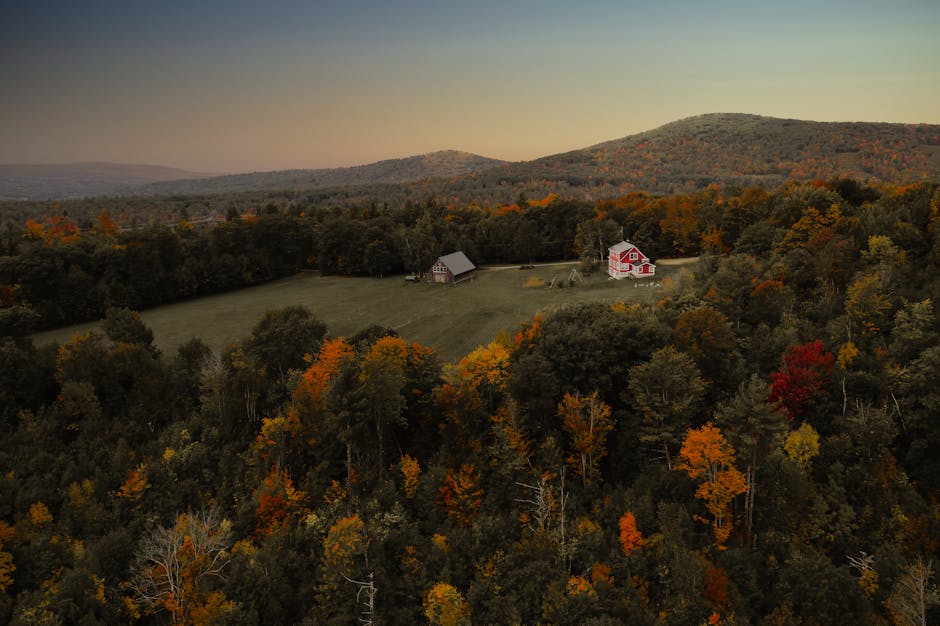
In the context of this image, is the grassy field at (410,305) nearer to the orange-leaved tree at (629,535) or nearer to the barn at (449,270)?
the barn at (449,270)

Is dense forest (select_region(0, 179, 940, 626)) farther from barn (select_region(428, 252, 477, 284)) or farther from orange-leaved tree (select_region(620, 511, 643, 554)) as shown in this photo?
barn (select_region(428, 252, 477, 284))

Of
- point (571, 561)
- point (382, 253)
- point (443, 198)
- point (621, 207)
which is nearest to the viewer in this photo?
point (571, 561)

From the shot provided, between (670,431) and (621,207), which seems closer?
(670,431)

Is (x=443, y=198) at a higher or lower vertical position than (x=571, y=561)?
higher

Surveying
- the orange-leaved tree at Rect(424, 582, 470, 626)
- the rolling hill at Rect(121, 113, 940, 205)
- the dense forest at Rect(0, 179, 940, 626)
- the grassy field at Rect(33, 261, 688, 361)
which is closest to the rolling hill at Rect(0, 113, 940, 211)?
the rolling hill at Rect(121, 113, 940, 205)

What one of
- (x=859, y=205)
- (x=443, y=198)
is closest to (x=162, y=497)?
(x=859, y=205)

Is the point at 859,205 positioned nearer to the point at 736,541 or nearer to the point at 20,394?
the point at 736,541
